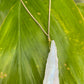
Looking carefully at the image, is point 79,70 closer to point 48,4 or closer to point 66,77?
point 66,77

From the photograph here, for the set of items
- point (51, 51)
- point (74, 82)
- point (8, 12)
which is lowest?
point (74, 82)

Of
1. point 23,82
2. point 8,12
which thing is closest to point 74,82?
point 23,82

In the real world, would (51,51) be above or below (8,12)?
below
